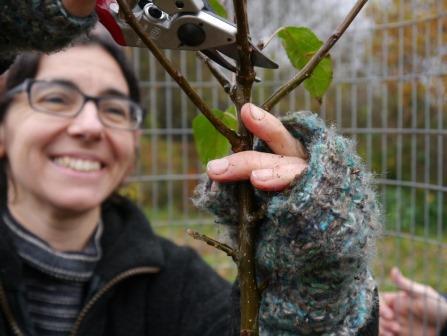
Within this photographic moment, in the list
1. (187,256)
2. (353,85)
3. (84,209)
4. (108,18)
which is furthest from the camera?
(353,85)

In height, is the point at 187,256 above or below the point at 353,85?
below

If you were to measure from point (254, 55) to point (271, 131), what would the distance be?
0.24 feet

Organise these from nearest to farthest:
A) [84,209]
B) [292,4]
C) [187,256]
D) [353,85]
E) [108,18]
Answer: [108,18] → [84,209] → [187,256] → [353,85] → [292,4]

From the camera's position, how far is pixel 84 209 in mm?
1224

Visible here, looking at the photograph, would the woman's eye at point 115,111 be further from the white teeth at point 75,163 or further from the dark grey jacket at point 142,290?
the dark grey jacket at point 142,290

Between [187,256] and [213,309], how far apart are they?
0.17 metres

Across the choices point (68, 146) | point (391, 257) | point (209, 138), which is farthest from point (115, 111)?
point (391, 257)

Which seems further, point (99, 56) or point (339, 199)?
point (99, 56)

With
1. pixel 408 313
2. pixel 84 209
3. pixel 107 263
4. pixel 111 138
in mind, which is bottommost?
pixel 408 313

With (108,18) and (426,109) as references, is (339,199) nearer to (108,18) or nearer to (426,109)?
(108,18)

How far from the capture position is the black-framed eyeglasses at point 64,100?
4.02 ft

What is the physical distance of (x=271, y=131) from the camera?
55 cm

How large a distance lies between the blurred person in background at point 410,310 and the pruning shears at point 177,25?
975 millimetres

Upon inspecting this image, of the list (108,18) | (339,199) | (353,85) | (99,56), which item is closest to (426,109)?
(353,85)
